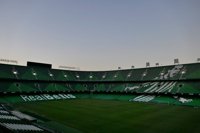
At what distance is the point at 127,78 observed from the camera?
86625 mm

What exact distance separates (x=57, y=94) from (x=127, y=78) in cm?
2959

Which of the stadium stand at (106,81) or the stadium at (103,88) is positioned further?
the stadium stand at (106,81)

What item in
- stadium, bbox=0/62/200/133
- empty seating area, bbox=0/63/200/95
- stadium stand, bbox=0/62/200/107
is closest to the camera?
stadium, bbox=0/62/200/133

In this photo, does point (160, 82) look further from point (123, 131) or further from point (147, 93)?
point (123, 131)

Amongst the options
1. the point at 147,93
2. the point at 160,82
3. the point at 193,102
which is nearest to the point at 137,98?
the point at 147,93

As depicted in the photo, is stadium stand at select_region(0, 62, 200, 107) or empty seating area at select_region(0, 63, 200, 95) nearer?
stadium stand at select_region(0, 62, 200, 107)

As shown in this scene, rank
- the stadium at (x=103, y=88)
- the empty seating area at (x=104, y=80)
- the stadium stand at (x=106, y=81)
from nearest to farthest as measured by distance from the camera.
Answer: the stadium at (x=103, y=88), the stadium stand at (x=106, y=81), the empty seating area at (x=104, y=80)

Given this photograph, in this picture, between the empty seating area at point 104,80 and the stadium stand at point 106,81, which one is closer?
A: the stadium stand at point 106,81

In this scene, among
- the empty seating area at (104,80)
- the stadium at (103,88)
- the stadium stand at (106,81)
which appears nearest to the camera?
the stadium at (103,88)

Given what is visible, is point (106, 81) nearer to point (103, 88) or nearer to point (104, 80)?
point (104, 80)

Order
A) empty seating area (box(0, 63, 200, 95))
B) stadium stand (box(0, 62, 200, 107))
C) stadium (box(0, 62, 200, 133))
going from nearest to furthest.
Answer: stadium (box(0, 62, 200, 133)) → stadium stand (box(0, 62, 200, 107)) → empty seating area (box(0, 63, 200, 95))

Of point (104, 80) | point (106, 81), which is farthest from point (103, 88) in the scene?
point (104, 80)

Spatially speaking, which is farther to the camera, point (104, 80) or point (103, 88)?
point (104, 80)

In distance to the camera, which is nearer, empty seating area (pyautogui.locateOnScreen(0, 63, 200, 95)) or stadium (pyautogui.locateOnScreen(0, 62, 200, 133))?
stadium (pyautogui.locateOnScreen(0, 62, 200, 133))
